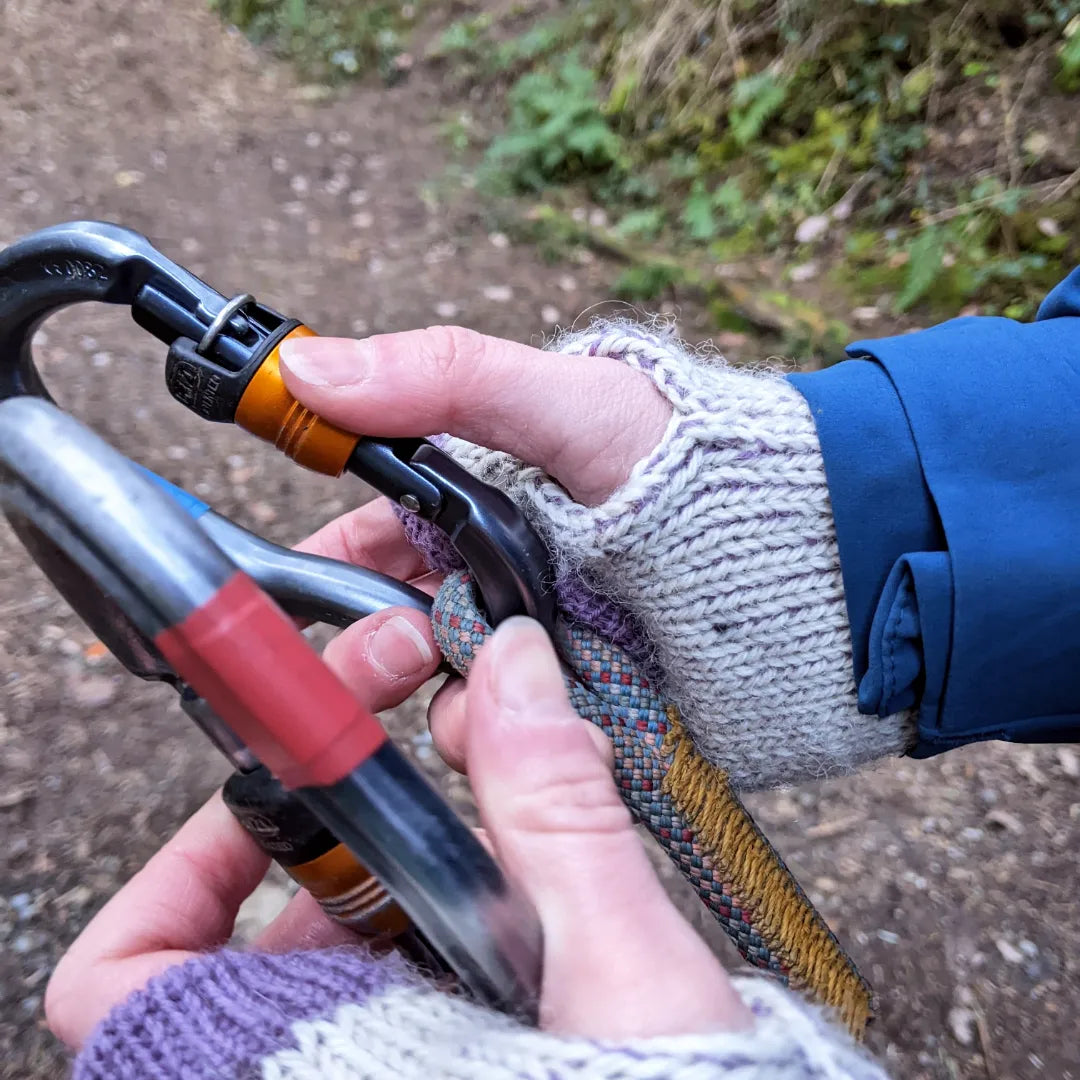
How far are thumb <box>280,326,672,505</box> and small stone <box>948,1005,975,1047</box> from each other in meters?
1.15

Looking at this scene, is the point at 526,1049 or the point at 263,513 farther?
the point at 263,513

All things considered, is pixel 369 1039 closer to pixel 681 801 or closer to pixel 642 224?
pixel 681 801

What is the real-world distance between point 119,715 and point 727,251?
1971 mm

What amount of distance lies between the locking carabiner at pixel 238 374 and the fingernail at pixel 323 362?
0.05ft

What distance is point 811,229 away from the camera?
2.53m

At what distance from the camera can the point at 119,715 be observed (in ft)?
5.46

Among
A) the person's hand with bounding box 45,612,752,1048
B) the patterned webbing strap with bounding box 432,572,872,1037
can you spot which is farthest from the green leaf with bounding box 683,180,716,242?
the person's hand with bounding box 45,612,752,1048

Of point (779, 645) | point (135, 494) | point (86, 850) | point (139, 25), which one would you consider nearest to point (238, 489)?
point (86, 850)

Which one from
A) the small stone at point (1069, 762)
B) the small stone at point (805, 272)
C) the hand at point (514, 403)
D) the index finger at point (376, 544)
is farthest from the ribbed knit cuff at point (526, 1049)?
the small stone at point (805, 272)

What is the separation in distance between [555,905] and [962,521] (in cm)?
49

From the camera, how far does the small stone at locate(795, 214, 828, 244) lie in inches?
99.1

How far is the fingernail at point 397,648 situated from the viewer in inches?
29.6

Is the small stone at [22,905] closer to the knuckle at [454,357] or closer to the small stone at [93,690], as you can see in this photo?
the small stone at [93,690]

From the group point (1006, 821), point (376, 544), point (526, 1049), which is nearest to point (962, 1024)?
point (1006, 821)
